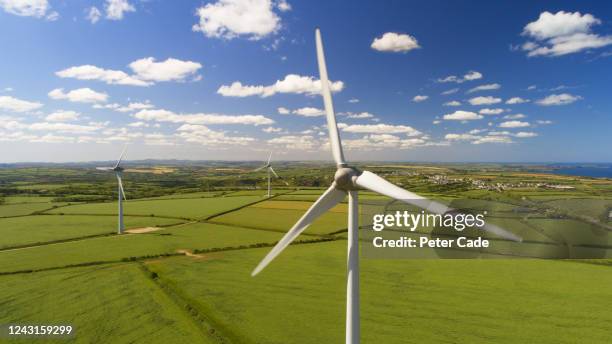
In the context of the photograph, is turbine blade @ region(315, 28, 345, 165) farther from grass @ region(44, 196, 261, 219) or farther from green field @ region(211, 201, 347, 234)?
grass @ region(44, 196, 261, 219)

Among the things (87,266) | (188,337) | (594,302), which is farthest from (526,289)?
(87,266)

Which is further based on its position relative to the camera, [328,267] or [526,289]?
[328,267]

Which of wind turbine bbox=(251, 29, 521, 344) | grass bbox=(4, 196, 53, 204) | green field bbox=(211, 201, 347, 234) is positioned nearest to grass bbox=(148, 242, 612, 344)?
wind turbine bbox=(251, 29, 521, 344)

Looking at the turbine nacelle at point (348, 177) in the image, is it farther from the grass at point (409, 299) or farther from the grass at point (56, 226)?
the grass at point (56, 226)

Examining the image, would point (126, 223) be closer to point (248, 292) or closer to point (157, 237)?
point (157, 237)

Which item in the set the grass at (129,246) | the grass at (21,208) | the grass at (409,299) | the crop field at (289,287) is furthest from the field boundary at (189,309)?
the grass at (21,208)

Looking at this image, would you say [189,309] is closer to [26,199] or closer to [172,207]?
[172,207]

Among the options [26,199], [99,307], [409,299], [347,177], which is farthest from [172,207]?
[347,177]
